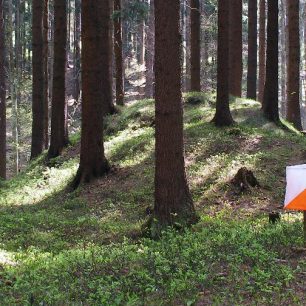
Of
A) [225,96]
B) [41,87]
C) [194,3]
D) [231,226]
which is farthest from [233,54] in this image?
[231,226]

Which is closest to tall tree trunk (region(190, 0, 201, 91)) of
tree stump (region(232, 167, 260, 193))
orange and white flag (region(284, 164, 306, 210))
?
tree stump (region(232, 167, 260, 193))

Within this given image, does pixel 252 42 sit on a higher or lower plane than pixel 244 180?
higher

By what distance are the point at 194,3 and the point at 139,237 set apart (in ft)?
42.6

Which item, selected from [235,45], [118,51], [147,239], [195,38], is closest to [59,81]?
[118,51]

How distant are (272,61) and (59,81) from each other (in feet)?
22.8

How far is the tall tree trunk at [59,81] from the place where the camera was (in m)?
16.5

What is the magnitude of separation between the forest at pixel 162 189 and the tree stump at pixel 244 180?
4cm

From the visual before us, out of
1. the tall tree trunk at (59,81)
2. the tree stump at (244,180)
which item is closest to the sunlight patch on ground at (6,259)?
the tree stump at (244,180)

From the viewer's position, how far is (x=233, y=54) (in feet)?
68.7

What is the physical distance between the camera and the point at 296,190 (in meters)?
6.25

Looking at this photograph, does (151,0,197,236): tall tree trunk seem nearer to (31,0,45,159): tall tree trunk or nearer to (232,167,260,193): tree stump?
(232,167,260,193): tree stump

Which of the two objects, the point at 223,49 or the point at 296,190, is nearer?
the point at 296,190

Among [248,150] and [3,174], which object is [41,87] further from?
[248,150]

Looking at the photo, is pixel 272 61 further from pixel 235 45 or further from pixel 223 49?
pixel 235 45
